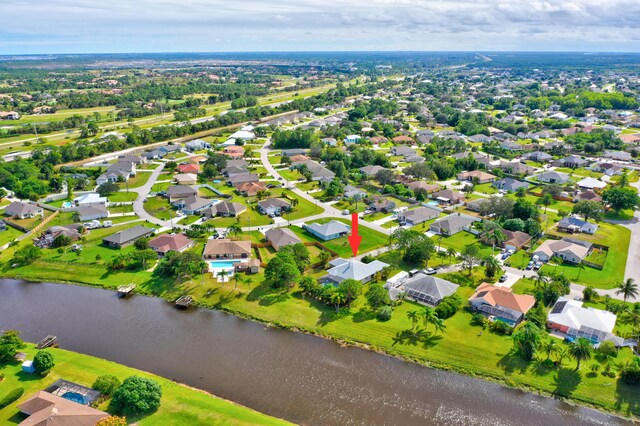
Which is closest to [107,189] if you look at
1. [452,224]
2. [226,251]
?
[226,251]

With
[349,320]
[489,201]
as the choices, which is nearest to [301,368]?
[349,320]

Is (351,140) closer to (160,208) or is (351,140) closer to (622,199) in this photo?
(160,208)

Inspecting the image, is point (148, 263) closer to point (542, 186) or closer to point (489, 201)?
point (489, 201)

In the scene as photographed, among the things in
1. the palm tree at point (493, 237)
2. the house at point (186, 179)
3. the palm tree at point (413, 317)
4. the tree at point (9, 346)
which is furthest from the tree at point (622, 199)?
the tree at point (9, 346)

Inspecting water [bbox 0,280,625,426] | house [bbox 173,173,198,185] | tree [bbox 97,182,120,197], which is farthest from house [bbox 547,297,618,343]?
tree [bbox 97,182,120,197]

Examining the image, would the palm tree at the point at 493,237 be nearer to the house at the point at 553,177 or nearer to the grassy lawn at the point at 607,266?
the grassy lawn at the point at 607,266

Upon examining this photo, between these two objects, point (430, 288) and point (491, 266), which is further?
point (491, 266)
